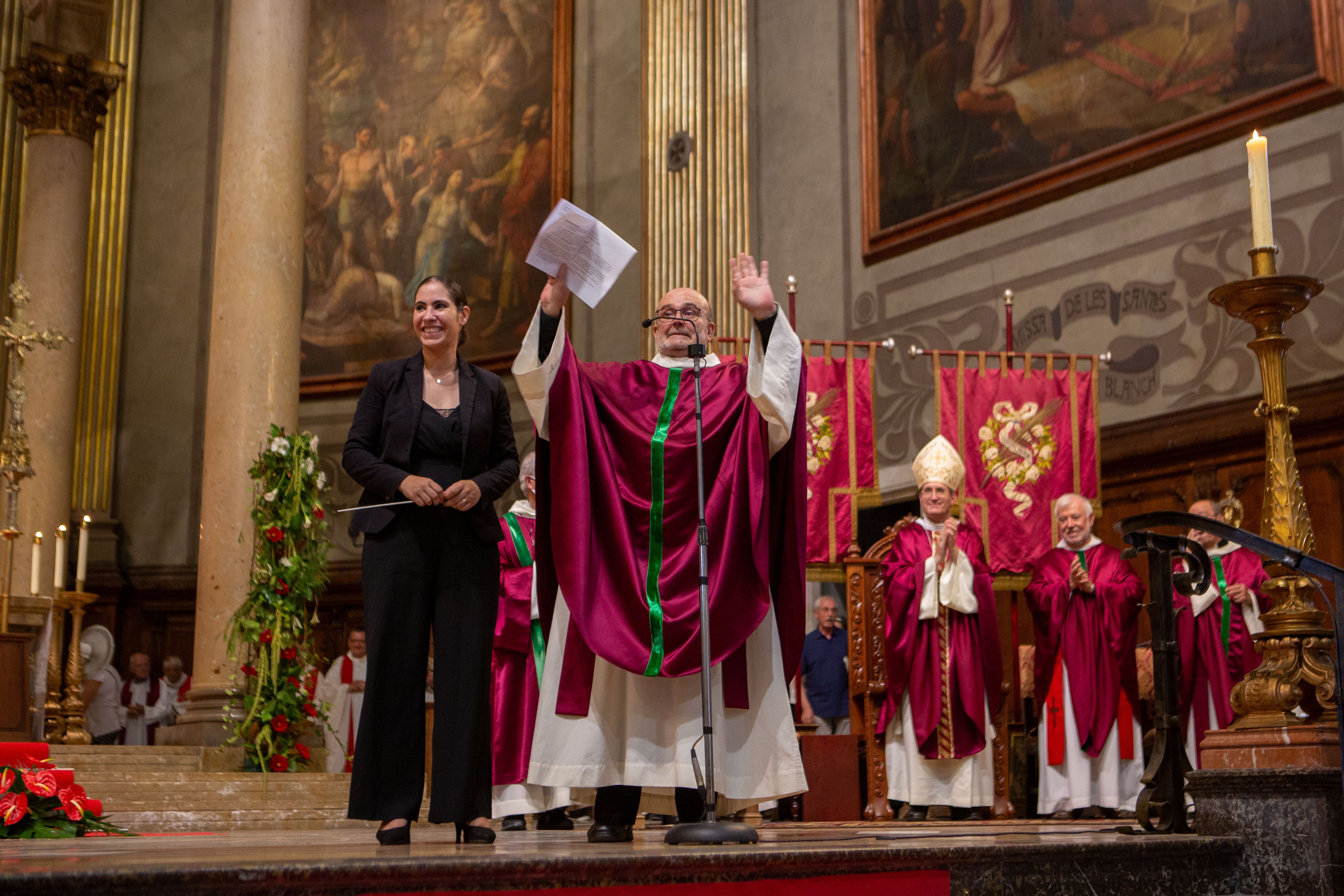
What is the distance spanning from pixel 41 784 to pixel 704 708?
245cm

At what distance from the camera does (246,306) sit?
870 cm

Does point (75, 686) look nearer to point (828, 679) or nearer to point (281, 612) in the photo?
point (281, 612)

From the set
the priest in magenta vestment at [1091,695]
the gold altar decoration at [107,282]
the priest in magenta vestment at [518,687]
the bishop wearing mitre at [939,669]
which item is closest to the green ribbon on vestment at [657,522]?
the priest in magenta vestment at [518,687]

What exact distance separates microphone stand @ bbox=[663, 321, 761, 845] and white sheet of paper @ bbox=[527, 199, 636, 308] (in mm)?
307

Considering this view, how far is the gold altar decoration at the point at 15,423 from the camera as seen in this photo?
841 cm

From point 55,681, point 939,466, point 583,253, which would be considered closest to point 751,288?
point 583,253

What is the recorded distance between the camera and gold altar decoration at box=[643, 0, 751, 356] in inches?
454

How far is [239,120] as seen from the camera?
9039mm

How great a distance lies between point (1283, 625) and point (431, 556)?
7.80 ft

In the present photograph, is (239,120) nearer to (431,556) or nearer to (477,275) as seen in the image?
(477,275)

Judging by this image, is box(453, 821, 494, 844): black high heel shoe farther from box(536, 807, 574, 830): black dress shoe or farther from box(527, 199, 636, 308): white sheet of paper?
box(536, 807, 574, 830): black dress shoe

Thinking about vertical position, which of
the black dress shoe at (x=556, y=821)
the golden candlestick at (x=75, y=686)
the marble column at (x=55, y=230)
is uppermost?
the marble column at (x=55, y=230)

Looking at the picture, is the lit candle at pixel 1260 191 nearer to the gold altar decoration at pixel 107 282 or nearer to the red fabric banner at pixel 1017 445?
the red fabric banner at pixel 1017 445

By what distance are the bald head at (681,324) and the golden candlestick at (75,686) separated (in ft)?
18.5
